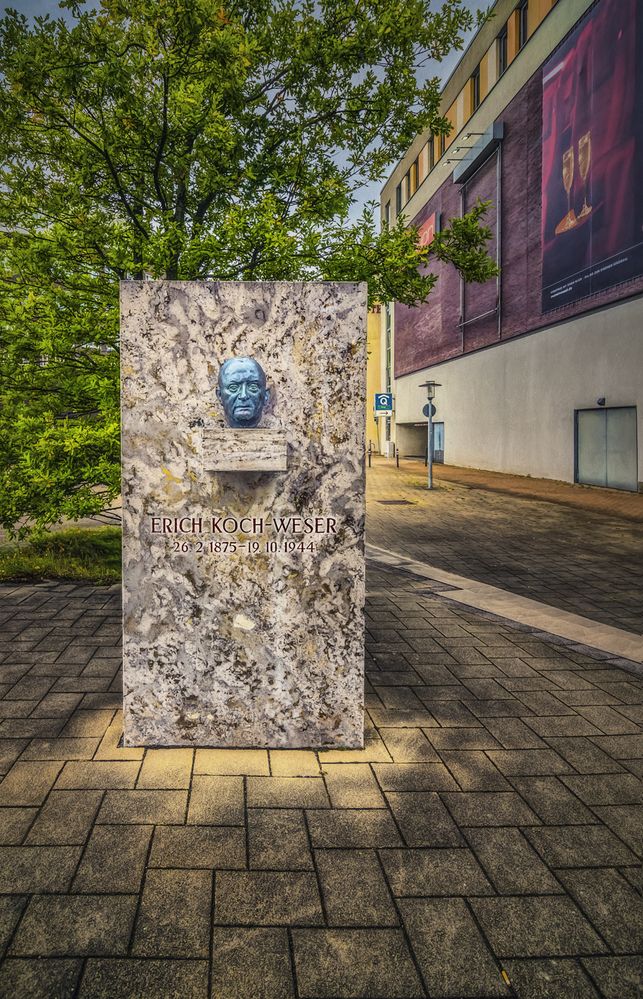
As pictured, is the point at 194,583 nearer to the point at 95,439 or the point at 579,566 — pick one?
the point at 95,439

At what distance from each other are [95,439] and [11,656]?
8.71 ft

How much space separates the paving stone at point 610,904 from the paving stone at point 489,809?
37cm

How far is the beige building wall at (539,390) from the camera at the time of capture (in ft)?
60.8

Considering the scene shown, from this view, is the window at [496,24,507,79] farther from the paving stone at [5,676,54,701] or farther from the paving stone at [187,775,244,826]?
the paving stone at [187,775,244,826]

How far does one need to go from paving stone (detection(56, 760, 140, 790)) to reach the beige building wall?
58.6 ft

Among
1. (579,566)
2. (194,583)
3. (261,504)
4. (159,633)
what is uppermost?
(261,504)

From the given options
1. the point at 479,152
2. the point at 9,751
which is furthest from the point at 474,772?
the point at 479,152

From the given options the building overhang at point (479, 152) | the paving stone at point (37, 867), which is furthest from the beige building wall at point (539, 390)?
the paving stone at point (37, 867)

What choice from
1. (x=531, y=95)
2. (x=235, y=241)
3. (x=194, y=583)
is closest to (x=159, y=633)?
(x=194, y=583)

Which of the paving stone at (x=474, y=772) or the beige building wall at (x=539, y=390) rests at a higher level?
the beige building wall at (x=539, y=390)

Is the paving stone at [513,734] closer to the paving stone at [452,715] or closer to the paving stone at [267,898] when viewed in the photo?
the paving stone at [452,715]

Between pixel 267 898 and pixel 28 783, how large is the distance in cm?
146

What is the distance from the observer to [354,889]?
2.38 meters

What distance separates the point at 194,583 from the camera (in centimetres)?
333
